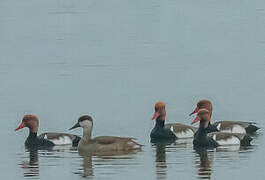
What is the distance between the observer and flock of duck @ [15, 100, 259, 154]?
29.8 metres

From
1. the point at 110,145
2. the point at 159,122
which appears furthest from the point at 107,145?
the point at 159,122

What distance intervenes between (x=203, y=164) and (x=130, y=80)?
13.7 meters

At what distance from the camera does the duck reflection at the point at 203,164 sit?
26.2m

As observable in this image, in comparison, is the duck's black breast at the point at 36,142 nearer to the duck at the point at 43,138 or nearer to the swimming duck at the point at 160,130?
the duck at the point at 43,138

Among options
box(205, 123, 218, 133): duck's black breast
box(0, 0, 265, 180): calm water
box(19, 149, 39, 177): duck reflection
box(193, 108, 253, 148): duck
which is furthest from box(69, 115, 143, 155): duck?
box(205, 123, 218, 133): duck's black breast

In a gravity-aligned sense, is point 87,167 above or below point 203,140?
below

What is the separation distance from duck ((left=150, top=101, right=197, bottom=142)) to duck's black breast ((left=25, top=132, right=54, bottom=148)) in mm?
2998

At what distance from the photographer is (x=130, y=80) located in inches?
1617

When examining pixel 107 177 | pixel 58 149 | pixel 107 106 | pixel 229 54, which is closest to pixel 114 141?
pixel 58 149

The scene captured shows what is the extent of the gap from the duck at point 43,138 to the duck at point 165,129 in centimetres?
240

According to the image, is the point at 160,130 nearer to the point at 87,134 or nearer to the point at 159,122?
the point at 159,122

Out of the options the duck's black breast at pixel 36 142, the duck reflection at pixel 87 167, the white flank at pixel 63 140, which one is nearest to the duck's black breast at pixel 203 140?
the duck reflection at pixel 87 167

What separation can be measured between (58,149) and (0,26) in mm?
30389

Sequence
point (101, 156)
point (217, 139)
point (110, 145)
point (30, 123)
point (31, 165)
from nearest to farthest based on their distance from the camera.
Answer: point (31, 165) → point (101, 156) → point (110, 145) → point (217, 139) → point (30, 123)
